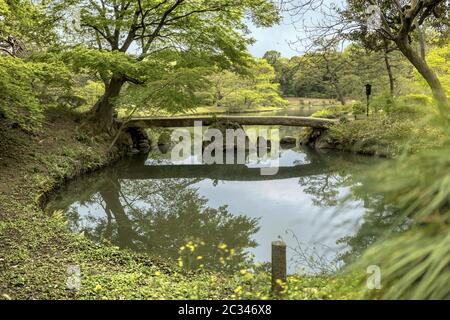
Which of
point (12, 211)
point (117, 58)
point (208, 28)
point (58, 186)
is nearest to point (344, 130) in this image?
point (208, 28)

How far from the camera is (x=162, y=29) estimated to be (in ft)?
40.8

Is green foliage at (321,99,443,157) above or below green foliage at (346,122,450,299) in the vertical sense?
above

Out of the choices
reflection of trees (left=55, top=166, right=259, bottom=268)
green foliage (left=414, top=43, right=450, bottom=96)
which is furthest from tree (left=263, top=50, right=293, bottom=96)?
reflection of trees (left=55, top=166, right=259, bottom=268)

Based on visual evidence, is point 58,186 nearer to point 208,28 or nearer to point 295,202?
point 295,202

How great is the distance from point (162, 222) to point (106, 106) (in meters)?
7.00

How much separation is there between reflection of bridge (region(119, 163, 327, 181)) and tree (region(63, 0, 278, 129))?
88.3 inches

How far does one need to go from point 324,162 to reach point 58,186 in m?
7.87

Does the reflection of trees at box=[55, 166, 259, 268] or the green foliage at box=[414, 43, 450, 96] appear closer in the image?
the reflection of trees at box=[55, 166, 259, 268]

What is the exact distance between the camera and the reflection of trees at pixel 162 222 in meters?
5.18

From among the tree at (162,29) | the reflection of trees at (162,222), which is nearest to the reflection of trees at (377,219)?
the reflection of trees at (162,222)

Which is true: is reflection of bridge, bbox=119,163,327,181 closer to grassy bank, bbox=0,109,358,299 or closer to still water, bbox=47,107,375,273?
still water, bbox=47,107,375,273

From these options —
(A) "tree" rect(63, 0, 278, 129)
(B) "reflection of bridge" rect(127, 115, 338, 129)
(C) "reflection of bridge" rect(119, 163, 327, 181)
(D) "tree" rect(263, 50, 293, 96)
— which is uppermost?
(D) "tree" rect(263, 50, 293, 96)

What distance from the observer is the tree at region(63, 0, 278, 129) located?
1131cm

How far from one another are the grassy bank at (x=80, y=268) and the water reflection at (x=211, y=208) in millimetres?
324
